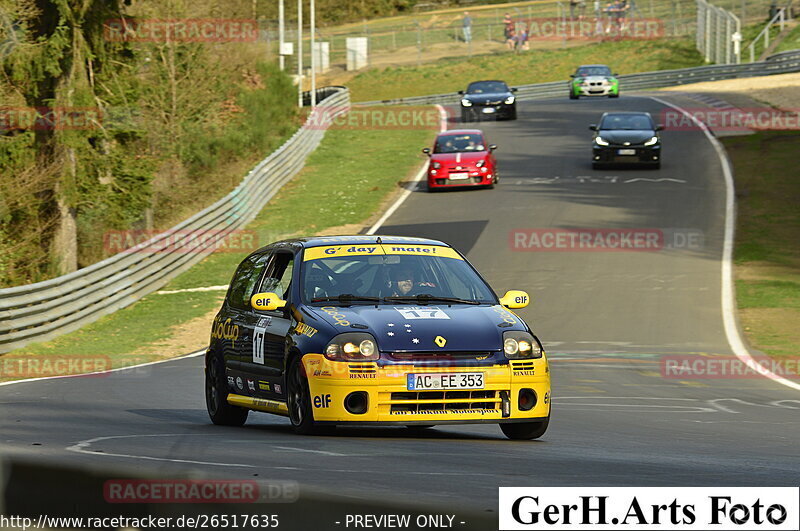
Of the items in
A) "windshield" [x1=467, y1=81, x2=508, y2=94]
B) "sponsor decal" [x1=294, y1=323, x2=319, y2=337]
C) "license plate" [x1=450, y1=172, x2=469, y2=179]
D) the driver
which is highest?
the driver

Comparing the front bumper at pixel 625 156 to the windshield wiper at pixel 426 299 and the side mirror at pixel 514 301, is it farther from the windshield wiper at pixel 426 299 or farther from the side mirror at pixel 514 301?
the windshield wiper at pixel 426 299

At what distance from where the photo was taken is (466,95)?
54812 mm

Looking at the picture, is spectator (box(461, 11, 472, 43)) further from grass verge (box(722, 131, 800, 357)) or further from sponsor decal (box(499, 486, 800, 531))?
sponsor decal (box(499, 486, 800, 531))

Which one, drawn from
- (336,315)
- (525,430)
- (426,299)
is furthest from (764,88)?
(336,315)

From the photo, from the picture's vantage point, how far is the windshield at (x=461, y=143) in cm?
3991

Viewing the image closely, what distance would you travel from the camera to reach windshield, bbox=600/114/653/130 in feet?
134

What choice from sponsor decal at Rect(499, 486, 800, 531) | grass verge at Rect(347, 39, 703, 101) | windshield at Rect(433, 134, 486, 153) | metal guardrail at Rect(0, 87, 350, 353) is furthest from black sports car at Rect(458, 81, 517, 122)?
sponsor decal at Rect(499, 486, 800, 531)

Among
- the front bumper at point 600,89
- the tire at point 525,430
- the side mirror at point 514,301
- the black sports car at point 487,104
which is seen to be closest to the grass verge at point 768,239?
the side mirror at point 514,301

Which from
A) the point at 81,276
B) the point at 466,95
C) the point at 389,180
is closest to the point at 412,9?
the point at 466,95

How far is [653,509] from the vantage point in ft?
13.6

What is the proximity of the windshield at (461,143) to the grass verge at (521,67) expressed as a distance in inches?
1530

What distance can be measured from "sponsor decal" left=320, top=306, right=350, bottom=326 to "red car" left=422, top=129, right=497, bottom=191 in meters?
30.2

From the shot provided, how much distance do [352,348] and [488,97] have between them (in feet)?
153

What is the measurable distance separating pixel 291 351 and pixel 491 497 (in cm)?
433
